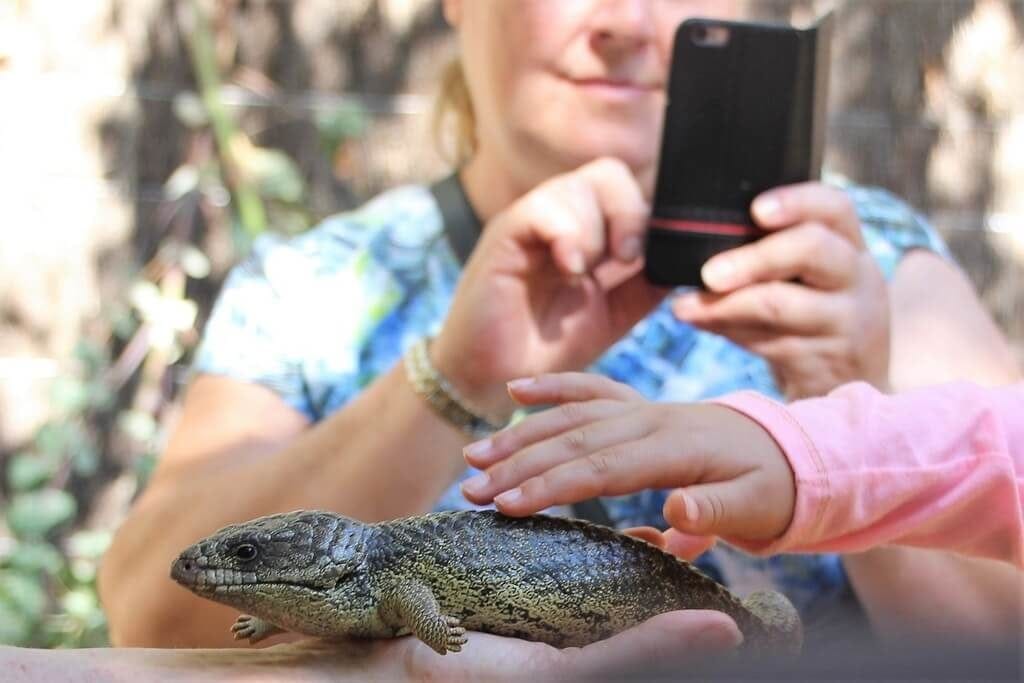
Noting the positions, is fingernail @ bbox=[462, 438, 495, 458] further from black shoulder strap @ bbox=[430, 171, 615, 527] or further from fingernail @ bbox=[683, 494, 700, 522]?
black shoulder strap @ bbox=[430, 171, 615, 527]

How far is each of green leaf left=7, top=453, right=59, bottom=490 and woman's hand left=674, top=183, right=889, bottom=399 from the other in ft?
3.33

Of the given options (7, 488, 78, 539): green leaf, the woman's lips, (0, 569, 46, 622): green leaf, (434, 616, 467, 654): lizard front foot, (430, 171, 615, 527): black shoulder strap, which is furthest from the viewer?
(7, 488, 78, 539): green leaf

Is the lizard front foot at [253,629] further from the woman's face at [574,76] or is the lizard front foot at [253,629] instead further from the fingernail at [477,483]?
the woman's face at [574,76]

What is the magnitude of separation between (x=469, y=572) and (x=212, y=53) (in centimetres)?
136

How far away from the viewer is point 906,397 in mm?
728

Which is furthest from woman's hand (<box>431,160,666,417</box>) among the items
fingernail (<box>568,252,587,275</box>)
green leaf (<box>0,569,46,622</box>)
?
green leaf (<box>0,569,46,622</box>)

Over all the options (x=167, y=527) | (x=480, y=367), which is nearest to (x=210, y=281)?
(x=167, y=527)

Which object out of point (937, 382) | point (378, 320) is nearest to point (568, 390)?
point (937, 382)

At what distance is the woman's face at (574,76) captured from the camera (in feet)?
3.16

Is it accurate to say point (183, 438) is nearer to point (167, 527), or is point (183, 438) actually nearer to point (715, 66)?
point (167, 527)

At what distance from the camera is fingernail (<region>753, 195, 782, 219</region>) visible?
0.88m

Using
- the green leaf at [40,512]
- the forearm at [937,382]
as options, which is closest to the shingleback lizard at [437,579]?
the forearm at [937,382]

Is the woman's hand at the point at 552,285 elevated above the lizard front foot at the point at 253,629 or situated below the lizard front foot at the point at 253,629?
above

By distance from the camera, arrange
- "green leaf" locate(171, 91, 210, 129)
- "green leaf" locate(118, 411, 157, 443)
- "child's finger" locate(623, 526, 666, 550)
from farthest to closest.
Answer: "green leaf" locate(171, 91, 210, 129)
"green leaf" locate(118, 411, 157, 443)
"child's finger" locate(623, 526, 666, 550)
